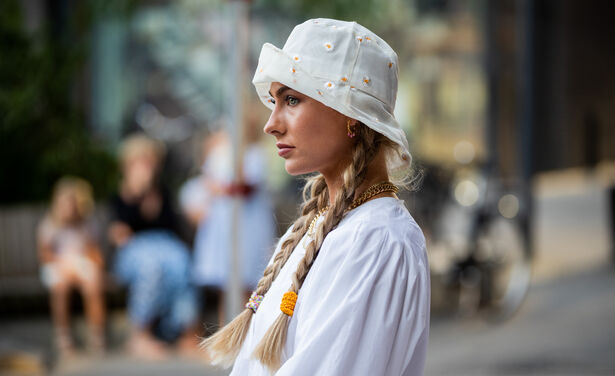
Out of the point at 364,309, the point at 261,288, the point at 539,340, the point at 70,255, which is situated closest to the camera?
the point at 364,309

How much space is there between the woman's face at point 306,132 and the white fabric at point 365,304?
132mm

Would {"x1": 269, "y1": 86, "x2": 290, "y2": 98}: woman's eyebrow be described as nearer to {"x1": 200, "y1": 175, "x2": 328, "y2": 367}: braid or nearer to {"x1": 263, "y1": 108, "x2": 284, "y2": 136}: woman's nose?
{"x1": 263, "y1": 108, "x2": 284, "y2": 136}: woman's nose

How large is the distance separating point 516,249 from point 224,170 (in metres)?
2.50

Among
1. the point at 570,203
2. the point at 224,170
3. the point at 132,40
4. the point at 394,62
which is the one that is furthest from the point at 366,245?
the point at 570,203

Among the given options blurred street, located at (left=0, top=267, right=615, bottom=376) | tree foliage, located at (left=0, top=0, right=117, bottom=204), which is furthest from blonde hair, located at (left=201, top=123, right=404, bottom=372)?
tree foliage, located at (left=0, top=0, right=117, bottom=204)

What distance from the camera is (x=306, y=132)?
1.68 metres

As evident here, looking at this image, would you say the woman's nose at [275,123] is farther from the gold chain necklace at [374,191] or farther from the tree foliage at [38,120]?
the tree foliage at [38,120]

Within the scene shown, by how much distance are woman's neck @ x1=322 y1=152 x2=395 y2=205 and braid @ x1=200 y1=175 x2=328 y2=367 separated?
84 millimetres

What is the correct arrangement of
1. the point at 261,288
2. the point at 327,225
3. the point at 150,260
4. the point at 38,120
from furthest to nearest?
the point at 38,120, the point at 150,260, the point at 261,288, the point at 327,225

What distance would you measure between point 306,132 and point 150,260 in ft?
17.8

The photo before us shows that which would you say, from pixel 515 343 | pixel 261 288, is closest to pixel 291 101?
pixel 261 288

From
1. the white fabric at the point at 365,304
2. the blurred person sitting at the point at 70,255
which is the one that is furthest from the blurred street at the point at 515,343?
the white fabric at the point at 365,304

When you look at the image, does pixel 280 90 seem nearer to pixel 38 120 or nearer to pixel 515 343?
pixel 515 343

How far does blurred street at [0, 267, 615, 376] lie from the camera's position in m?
5.94
